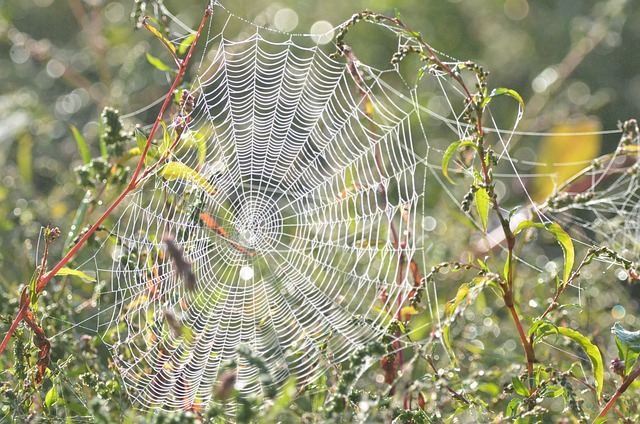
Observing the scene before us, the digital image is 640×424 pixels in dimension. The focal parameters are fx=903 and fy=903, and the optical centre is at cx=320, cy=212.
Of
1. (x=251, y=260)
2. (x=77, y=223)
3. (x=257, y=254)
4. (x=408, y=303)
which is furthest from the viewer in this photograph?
(x=251, y=260)

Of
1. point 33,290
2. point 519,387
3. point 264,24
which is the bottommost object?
point 519,387

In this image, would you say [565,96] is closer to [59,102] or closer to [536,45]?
[536,45]

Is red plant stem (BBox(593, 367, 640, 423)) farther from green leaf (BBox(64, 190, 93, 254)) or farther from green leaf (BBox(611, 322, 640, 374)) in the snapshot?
green leaf (BBox(64, 190, 93, 254))

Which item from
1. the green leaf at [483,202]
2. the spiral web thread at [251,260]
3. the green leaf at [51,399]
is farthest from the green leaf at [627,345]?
the green leaf at [51,399]

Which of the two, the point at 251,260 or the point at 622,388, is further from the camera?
the point at 251,260

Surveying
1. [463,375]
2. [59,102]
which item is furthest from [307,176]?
[59,102]

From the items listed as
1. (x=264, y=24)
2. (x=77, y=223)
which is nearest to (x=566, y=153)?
(x=264, y=24)

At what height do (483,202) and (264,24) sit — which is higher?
(264,24)

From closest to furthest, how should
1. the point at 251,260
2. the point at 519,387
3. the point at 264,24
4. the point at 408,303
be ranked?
the point at 519,387 < the point at 408,303 < the point at 251,260 < the point at 264,24

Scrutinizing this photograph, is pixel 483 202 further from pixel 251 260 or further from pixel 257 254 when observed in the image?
pixel 251 260
